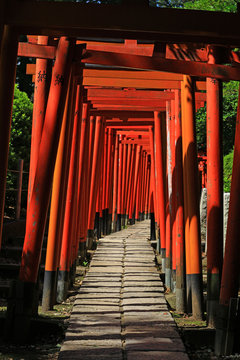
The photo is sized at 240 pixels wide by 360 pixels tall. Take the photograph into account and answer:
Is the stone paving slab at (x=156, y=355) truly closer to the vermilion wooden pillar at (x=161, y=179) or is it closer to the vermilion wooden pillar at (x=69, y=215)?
the vermilion wooden pillar at (x=69, y=215)

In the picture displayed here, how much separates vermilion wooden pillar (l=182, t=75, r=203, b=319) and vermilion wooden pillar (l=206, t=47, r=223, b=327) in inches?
27.0

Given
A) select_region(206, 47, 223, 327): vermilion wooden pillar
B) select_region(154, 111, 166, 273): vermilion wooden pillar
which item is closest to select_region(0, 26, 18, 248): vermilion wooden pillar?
select_region(206, 47, 223, 327): vermilion wooden pillar

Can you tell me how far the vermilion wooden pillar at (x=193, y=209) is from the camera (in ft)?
24.3

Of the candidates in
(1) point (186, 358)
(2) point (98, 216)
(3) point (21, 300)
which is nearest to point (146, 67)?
(3) point (21, 300)

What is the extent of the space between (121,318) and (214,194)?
186 cm

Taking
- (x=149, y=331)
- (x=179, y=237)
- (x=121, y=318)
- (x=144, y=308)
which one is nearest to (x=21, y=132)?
(x=179, y=237)

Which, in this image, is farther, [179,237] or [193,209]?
[179,237]

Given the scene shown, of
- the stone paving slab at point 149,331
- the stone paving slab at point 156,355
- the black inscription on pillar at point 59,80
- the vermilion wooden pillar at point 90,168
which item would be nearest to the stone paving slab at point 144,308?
the stone paving slab at point 149,331

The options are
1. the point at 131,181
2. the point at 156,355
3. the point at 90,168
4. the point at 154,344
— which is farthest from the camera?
the point at 131,181

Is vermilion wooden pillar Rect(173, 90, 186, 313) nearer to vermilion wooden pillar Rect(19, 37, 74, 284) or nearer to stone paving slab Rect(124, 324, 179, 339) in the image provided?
stone paving slab Rect(124, 324, 179, 339)

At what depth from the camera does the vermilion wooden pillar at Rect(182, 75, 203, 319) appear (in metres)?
7.42

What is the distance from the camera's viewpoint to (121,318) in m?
6.33

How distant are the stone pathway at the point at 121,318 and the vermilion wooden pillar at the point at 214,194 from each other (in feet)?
2.21

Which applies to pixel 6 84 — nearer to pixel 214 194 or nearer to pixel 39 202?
pixel 39 202
